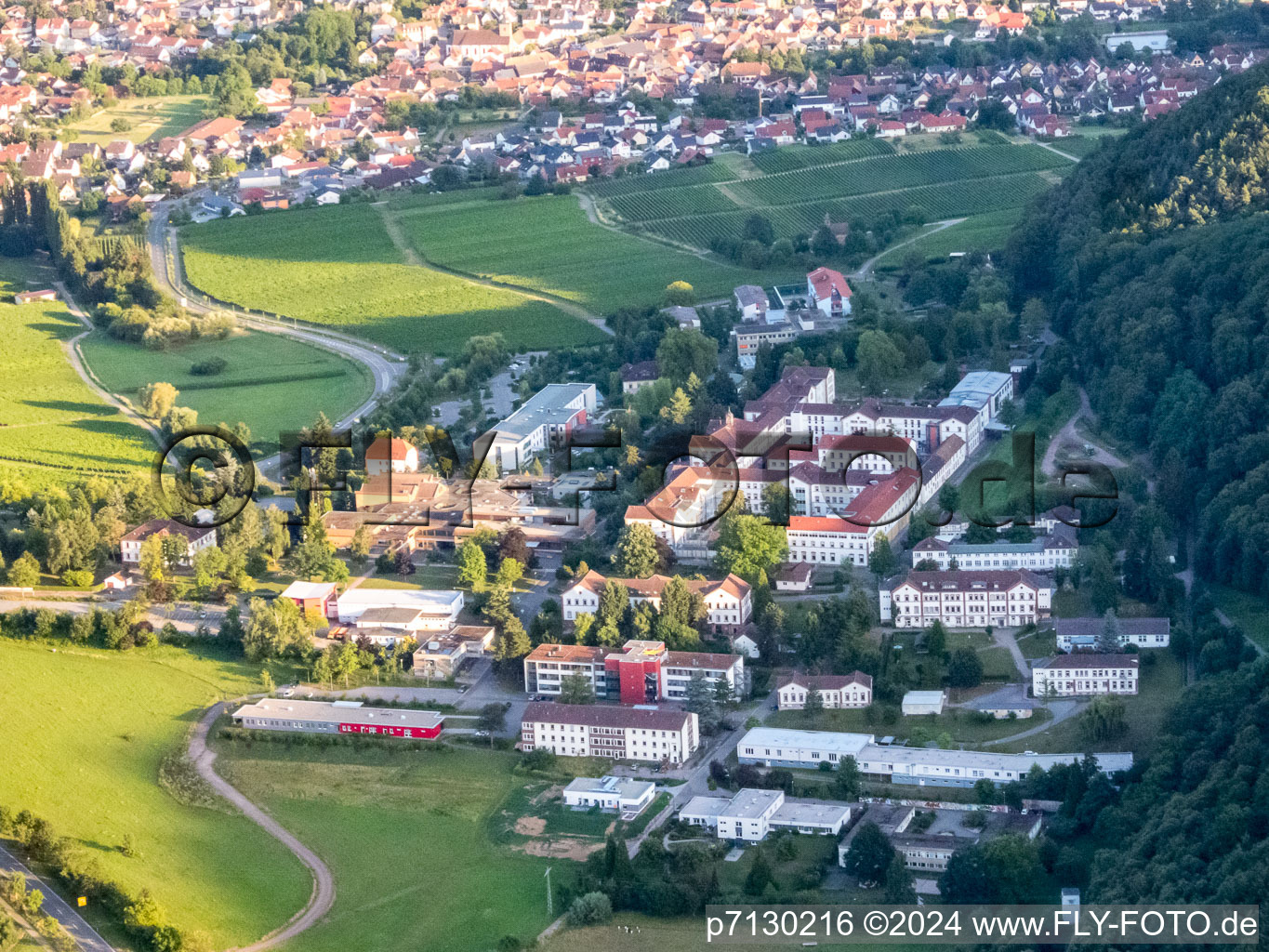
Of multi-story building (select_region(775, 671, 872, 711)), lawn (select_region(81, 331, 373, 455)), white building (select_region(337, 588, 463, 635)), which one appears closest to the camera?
multi-story building (select_region(775, 671, 872, 711))

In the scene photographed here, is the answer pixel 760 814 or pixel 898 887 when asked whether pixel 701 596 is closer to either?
pixel 760 814

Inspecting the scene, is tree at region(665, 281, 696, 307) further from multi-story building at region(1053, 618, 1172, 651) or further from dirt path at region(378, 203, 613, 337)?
multi-story building at region(1053, 618, 1172, 651)

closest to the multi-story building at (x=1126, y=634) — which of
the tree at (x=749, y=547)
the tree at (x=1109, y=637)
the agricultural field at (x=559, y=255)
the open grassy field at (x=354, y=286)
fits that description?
the tree at (x=1109, y=637)

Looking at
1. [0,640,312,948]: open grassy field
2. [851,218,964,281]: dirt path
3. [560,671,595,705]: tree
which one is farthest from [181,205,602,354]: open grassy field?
[560,671,595,705]: tree

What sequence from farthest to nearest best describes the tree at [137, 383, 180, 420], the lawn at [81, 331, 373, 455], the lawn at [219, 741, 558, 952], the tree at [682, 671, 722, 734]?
the tree at [137, 383, 180, 420], the lawn at [81, 331, 373, 455], the tree at [682, 671, 722, 734], the lawn at [219, 741, 558, 952]

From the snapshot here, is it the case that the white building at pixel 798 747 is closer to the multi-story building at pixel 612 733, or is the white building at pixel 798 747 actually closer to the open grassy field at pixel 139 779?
the multi-story building at pixel 612 733
